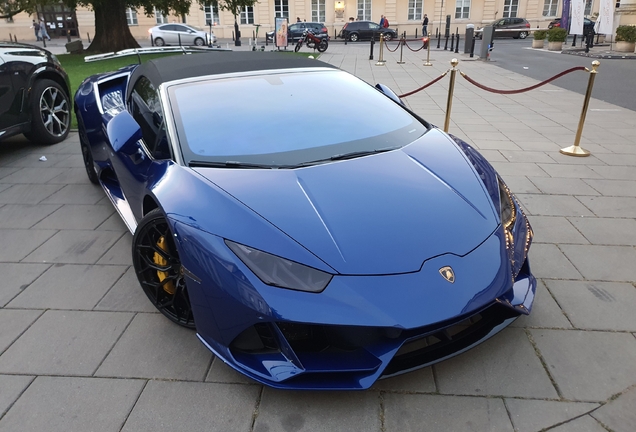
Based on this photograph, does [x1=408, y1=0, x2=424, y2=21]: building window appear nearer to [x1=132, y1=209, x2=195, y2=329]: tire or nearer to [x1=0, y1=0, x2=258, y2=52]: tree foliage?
[x1=0, y1=0, x2=258, y2=52]: tree foliage

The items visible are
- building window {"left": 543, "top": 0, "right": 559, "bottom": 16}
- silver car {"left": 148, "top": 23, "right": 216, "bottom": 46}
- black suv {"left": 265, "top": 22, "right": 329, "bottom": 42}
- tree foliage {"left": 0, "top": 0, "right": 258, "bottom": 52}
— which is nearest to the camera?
tree foliage {"left": 0, "top": 0, "right": 258, "bottom": 52}

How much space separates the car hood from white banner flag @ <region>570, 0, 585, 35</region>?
2292 cm

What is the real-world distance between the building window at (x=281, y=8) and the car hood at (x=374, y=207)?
41910 millimetres

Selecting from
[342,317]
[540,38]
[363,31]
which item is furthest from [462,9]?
[342,317]

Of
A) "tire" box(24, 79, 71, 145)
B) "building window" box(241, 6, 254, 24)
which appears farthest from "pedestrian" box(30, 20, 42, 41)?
"tire" box(24, 79, 71, 145)

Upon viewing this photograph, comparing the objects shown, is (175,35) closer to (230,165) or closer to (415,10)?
(415,10)

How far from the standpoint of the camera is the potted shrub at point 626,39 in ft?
63.6

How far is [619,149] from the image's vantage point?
588 centimetres

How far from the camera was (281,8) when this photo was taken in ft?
134

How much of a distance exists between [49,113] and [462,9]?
136ft

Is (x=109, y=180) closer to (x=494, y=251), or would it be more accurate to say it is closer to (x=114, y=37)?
(x=494, y=251)

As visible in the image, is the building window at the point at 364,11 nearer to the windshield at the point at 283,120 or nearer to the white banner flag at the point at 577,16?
the white banner flag at the point at 577,16

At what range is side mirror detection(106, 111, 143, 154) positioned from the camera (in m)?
2.86

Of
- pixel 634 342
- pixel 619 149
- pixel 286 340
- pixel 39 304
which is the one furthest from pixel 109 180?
pixel 619 149
